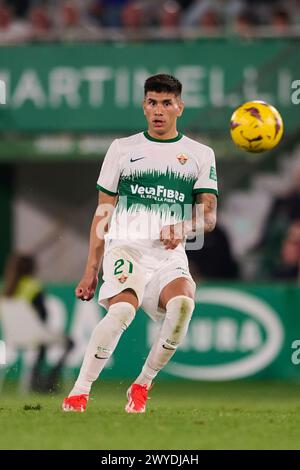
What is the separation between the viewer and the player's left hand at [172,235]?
922 cm

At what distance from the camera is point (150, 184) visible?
9.55 m

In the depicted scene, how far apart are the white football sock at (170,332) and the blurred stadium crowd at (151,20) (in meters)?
9.71

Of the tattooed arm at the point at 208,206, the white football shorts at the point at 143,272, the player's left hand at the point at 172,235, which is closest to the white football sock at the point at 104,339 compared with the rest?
the white football shorts at the point at 143,272

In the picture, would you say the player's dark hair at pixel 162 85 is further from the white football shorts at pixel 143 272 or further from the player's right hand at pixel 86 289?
the player's right hand at pixel 86 289

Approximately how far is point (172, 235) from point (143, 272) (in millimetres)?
366

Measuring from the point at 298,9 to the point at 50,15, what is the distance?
3723 mm

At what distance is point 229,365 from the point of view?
15883 millimetres

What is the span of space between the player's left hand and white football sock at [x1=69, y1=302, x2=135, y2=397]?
0.50m

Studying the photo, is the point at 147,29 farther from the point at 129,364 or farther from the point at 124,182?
the point at 124,182

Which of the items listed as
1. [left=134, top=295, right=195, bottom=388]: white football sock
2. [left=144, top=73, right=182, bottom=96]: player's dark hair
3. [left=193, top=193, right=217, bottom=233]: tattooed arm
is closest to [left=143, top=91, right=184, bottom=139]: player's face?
[left=144, top=73, right=182, bottom=96]: player's dark hair

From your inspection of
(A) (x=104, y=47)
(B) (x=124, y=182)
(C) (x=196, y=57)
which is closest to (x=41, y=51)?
(A) (x=104, y=47)

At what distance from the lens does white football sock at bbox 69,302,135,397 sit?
9.20 metres

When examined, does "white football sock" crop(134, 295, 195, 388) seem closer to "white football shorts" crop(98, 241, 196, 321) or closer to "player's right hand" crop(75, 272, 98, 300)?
"white football shorts" crop(98, 241, 196, 321)
